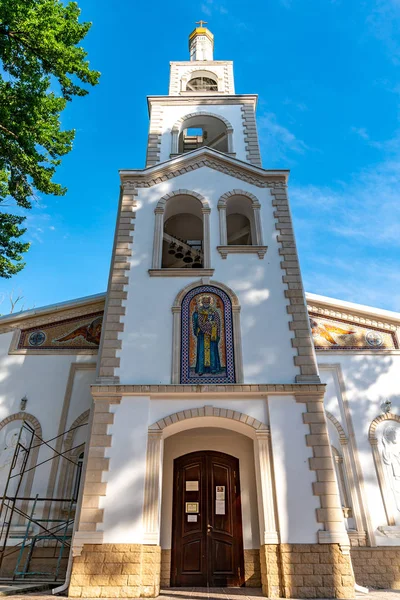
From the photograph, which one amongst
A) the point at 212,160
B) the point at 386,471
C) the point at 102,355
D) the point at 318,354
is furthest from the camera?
the point at 212,160

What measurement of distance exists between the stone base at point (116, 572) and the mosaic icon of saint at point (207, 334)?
3205 mm

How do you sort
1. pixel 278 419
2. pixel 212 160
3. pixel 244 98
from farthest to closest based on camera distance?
pixel 244 98 < pixel 212 160 < pixel 278 419

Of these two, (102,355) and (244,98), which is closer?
(102,355)

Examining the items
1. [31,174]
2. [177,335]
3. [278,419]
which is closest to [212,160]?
[31,174]

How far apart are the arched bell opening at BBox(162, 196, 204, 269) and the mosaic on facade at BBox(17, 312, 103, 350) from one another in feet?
8.68

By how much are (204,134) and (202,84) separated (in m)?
2.82

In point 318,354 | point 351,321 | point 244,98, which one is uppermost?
point 244,98

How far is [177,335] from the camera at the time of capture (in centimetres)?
884

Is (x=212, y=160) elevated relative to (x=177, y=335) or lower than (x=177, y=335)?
elevated

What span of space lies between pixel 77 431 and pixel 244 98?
11.6m

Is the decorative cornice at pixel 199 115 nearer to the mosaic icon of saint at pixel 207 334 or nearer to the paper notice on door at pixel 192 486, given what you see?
the mosaic icon of saint at pixel 207 334

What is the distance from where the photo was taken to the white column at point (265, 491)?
6977 mm

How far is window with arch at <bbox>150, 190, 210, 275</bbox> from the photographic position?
10.2 m

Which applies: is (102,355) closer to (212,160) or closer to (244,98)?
(212,160)
